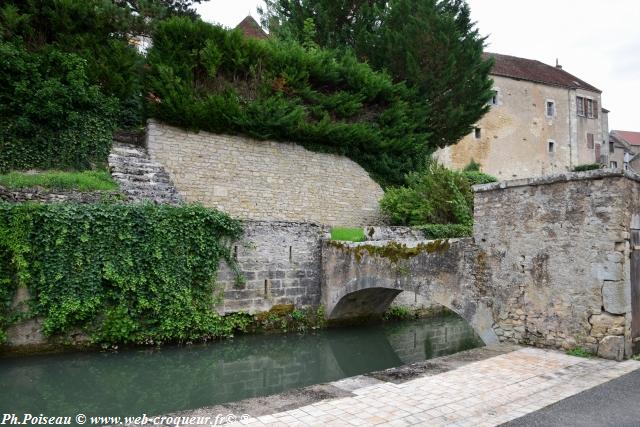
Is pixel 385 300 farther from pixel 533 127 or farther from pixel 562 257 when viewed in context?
pixel 533 127

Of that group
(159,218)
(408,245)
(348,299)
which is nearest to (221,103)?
(159,218)

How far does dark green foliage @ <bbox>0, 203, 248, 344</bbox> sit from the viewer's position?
24.2 ft

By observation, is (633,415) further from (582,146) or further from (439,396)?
(582,146)

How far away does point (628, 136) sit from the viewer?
45.8 metres

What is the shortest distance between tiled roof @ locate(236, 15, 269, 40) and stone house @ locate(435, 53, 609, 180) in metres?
Result: 12.0

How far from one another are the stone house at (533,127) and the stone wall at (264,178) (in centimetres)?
1237

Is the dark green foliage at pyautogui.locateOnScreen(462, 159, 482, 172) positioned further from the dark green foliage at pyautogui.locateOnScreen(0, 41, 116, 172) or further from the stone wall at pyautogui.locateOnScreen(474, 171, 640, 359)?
the stone wall at pyautogui.locateOnScreen(474, 171, 640, 359)

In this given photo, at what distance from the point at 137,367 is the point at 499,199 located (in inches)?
247

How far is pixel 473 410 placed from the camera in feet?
13.4

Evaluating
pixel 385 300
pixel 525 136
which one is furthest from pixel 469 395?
pixel 525 136

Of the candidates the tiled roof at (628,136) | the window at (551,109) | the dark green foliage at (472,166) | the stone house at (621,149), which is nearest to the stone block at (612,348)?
the dark green foliage at (472,166)

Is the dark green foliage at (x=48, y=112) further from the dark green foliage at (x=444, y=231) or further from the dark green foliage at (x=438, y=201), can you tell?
the dark green foliage at (x=438, y=201)

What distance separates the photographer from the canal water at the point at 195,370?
5965 millimetres

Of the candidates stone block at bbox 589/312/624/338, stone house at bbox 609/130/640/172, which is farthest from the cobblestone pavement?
stone house at bbox 609/130/640/172
